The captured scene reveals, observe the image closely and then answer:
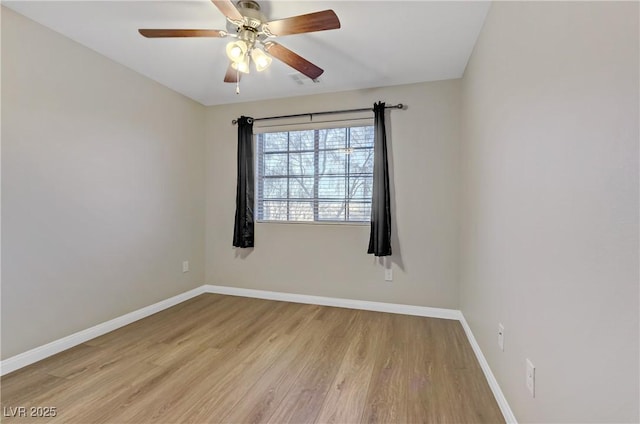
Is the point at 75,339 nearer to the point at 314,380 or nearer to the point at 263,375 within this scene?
the point at 263,375

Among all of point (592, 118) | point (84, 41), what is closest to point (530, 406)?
point (592, 118)

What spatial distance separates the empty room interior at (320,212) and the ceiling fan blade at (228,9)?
0.06ft

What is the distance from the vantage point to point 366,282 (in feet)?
10.2

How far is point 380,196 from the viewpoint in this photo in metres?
2.92

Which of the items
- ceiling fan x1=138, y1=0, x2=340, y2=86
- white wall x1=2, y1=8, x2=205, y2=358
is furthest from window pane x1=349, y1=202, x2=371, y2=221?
white wall x1=2, y1=8, x2=205, y2=358

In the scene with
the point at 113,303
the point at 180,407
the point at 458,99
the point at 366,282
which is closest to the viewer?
the point at 180,407

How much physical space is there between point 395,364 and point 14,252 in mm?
2672

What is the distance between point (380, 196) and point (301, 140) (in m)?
1.17

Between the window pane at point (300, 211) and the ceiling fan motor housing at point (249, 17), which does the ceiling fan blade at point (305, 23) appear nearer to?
the ceiling fan motor housing at point (249, 17)

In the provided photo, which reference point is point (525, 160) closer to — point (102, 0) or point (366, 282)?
point (366, 282)

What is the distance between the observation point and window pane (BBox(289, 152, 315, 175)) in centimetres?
335

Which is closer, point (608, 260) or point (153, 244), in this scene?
point (608, 260)

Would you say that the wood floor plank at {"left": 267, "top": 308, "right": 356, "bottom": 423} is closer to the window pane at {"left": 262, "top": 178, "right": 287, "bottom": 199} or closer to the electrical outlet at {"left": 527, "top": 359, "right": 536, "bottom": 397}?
the electrical outlet at {"left": 527, "top": 359, "right": 536, "bottom": 397}

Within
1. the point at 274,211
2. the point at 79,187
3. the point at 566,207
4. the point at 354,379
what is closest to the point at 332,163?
the point at 274,211
